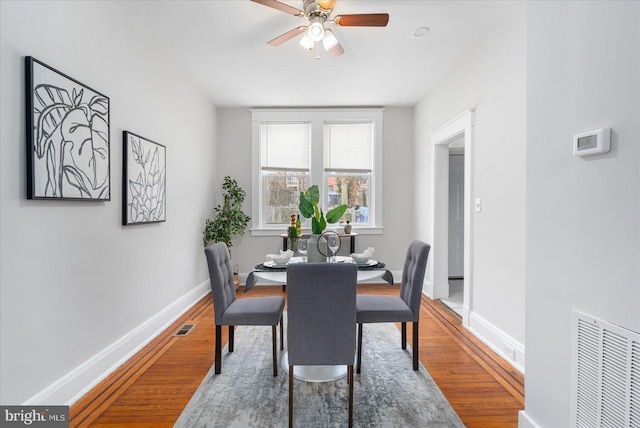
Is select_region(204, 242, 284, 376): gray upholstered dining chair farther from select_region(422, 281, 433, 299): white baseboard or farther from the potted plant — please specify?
select_region(422, 281, 433, 299): white baseboard

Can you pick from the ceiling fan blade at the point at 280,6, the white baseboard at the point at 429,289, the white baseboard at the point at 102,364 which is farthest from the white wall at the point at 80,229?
the white baseboard at the point at 429,289

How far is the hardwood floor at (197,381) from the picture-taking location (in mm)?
1916

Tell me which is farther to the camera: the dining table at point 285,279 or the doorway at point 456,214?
the doorway at point 456,214

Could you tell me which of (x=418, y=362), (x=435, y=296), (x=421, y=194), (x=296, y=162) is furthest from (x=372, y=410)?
(x=296, y=162)

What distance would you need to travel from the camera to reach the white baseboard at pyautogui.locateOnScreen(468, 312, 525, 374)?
2459 millimetres

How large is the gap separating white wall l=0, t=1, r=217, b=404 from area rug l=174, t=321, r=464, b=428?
87 centimetres

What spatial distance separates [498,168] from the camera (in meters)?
2.79

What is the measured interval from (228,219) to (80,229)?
8.52 ft

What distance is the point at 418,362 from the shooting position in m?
2.51

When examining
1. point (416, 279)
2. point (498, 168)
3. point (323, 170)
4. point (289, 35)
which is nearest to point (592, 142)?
point (416, 279)

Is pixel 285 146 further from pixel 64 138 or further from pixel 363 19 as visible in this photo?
pixel 64 138

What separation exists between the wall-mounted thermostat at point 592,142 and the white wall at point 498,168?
3.75 ft

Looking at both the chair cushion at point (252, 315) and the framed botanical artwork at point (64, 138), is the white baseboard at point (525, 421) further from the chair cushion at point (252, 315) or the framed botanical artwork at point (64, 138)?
the framed botanical artwork at point (64, 138)

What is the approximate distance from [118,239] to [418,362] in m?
2.52
